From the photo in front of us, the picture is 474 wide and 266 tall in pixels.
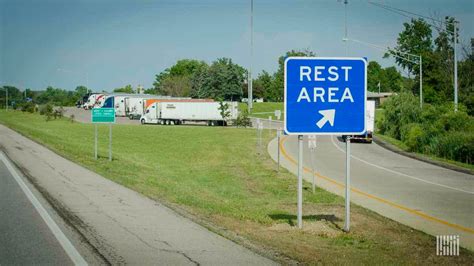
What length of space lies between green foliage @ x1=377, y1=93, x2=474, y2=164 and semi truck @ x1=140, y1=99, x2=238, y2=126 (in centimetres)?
3009

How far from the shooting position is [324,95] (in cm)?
1214

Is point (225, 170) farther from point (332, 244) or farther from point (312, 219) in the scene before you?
point (332, 244)

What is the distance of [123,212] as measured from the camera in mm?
13641

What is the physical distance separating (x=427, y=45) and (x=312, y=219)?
282 feet

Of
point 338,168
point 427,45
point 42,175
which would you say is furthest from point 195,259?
point 427,45

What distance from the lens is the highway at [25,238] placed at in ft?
29.6

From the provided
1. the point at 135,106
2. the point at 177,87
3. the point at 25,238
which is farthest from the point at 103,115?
the point at 177,87

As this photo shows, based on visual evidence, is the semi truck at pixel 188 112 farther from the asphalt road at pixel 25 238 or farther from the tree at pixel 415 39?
the asphalt road at pixel 25 238

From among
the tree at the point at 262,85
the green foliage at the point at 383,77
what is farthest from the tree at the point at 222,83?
the green foliage at the point at 383,77

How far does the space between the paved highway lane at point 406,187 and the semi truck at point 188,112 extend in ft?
136

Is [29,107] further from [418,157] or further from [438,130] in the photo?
[418,157]

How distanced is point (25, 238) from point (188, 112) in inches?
2909

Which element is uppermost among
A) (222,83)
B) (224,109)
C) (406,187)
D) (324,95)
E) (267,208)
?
(222,83)

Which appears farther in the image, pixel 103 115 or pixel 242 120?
pixel 242 120
